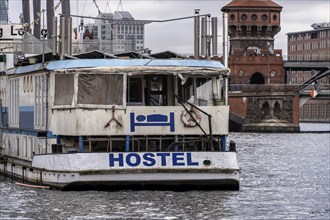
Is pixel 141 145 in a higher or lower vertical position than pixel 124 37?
lower

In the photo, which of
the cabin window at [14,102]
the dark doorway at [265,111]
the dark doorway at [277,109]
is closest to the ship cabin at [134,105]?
the cabin window at [14,102]

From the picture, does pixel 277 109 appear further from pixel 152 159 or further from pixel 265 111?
pixel 152 159

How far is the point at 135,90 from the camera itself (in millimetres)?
34094

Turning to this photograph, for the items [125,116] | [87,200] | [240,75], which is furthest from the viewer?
[240,75]

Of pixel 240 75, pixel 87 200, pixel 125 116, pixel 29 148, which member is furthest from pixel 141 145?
pixel 240 75

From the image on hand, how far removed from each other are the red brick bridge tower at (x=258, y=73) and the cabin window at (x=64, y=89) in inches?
3794

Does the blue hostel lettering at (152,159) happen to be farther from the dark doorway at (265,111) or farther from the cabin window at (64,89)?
the dark doorway at (265,111)

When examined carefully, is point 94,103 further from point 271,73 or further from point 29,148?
point 271,73

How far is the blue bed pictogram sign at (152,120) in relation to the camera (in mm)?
33125

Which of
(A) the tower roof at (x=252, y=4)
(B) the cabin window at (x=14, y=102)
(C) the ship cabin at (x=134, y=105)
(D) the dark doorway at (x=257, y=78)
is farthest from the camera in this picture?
(A) the tower roof at (x=252, y=4)

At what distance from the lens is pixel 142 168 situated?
32.4 meters

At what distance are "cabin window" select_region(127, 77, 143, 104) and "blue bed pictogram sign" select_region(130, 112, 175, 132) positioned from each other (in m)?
0.86

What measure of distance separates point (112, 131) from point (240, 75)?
380ft

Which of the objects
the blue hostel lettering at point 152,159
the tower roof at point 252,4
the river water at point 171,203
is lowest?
the river water at point 171,203
